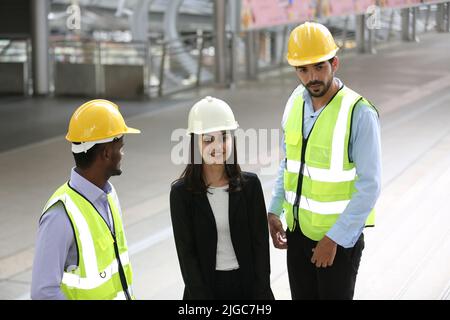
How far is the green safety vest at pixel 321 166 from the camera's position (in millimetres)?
2982

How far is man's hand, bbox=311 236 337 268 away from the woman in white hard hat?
0.91 ft

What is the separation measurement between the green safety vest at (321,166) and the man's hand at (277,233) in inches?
4.3

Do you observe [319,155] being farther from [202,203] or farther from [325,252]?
[202,203]

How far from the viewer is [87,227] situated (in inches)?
93.0

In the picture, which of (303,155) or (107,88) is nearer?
(303,155)

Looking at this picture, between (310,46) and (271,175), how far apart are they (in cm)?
472

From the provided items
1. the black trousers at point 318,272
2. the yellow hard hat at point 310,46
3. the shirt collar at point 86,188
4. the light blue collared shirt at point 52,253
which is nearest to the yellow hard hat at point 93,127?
the shirt collar at point 86,188

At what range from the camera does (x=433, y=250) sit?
5.30m

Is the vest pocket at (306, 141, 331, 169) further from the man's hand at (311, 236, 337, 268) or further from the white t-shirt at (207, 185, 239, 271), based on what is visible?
the white t-shirt at (207, 185, 239, 271)

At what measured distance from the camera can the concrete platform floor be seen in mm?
4996

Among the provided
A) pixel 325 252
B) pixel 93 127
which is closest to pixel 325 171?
pixel 325 252

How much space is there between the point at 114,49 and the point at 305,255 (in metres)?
11.4

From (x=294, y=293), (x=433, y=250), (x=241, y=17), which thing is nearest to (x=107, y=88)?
(x=241, y=17)

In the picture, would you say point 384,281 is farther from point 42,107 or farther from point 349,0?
point 42,107
